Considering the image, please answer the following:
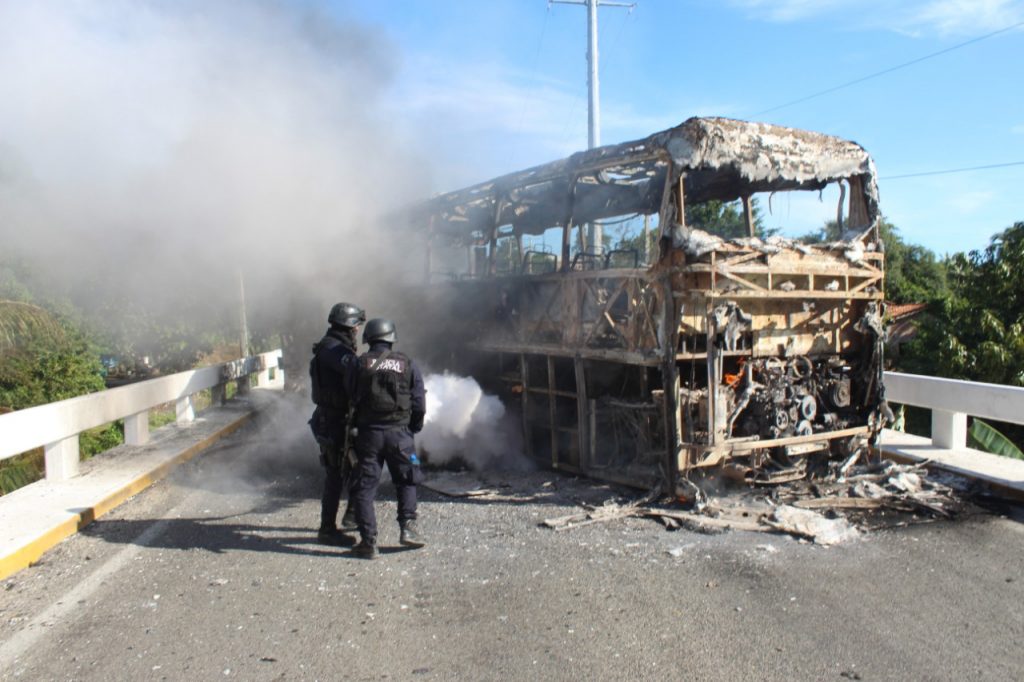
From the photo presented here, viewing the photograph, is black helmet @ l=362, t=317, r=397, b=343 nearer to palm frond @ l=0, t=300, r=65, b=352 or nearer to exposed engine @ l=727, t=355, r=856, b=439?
exposed engine @ l=727, t=355, r=856, b=439

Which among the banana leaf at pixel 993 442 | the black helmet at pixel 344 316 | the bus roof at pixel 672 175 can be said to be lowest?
the banana leaf at pixel 993 442

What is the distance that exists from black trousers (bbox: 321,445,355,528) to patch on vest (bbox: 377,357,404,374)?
32.7 inches

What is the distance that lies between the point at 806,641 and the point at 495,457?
189 inches

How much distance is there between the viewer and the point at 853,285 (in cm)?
723

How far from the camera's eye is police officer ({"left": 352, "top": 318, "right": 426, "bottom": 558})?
18.0ft

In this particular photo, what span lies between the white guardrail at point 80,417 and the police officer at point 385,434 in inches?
127

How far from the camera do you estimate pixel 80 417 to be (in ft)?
24.7

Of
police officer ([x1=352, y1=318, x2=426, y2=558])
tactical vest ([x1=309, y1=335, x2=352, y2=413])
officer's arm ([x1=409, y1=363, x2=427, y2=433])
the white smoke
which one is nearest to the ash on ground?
the white smoke

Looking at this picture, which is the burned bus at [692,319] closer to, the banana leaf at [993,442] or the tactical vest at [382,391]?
the tactical vest at [382,391]

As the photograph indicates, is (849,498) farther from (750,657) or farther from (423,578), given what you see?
(423,578)

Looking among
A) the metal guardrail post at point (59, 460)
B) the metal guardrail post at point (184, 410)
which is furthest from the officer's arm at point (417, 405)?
the metal guardrail post at point (184, 410)

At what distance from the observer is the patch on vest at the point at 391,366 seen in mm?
5508

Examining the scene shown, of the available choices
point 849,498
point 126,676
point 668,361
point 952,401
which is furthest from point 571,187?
point 126,676

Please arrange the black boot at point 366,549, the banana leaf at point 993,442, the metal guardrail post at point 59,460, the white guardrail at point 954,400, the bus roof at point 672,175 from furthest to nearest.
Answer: the banana leaf at point 993,442, the metal guardrail post at point 59,460, the white guardrail at point 954,400, the bus roof at point 672,175, the black boot at point 366,549
